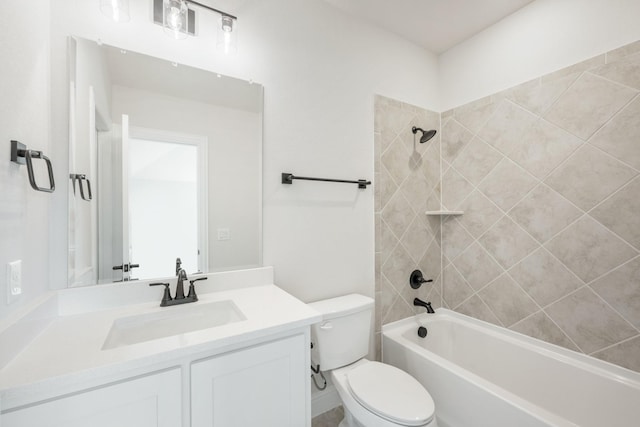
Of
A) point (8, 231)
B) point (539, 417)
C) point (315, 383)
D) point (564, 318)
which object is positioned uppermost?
point (8, 231)

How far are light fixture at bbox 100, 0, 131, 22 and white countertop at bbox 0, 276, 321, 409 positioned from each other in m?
1.25

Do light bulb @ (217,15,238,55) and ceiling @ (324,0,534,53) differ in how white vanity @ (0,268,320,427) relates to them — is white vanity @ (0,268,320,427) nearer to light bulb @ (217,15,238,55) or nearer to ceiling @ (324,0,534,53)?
light bulb @ (217,15,238,55)

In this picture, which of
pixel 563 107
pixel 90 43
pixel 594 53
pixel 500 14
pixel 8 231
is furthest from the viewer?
pixel 500 14

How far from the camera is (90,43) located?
1161 millimetres

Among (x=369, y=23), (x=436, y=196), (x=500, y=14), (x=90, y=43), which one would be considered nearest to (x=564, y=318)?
(x=436, y=196)

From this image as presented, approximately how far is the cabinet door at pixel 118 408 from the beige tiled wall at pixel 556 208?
1502 mm

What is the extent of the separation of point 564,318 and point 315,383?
154 centimetres

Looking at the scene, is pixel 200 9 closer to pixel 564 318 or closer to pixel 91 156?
pixel 91 156

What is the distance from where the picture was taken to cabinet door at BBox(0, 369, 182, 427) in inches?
25.7

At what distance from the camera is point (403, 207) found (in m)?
2.09

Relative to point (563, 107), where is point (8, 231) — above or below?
below

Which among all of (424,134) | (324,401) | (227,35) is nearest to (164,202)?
(227,35)

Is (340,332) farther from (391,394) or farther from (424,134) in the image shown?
(424,134)

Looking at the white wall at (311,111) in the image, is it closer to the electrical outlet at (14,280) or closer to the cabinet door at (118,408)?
the cabinet door at (118,408)
